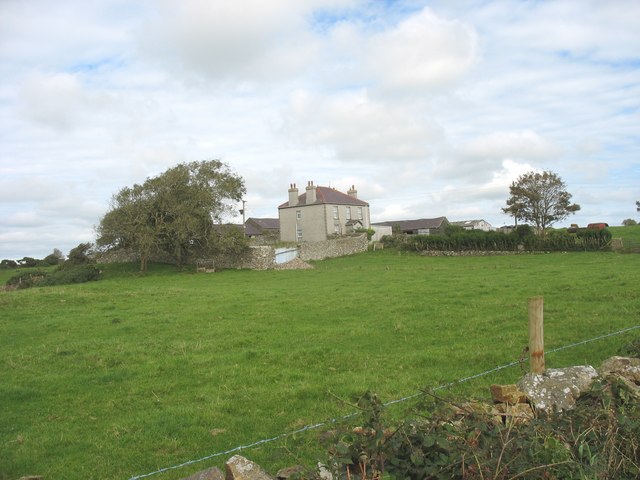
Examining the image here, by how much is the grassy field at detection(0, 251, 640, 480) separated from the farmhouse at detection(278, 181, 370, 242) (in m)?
48.7

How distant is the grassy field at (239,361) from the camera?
7.41 metres

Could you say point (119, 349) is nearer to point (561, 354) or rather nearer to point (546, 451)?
point (561, 354)

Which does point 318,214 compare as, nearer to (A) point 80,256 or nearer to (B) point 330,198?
(B) point 330,198

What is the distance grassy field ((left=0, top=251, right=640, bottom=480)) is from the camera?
7410 mm

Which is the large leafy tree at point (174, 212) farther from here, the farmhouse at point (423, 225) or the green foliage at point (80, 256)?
the farmhouse at point (423, 225)

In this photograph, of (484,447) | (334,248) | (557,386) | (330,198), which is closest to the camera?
(484,447)

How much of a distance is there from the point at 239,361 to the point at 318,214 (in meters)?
59.7

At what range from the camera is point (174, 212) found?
4662 cm

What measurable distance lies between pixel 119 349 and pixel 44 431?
18.1 ft

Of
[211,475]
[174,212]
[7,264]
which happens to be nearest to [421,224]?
[174,212]

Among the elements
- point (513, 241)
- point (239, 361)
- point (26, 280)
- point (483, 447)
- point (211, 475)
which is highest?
point (513, 241)

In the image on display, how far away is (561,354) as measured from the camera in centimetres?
1070

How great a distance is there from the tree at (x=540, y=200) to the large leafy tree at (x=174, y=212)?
120 ft

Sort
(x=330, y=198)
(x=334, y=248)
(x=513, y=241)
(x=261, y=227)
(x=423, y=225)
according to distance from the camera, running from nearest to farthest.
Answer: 1. (x=513, y=241)
2. (x=334, y=248)
3. (x=330, y=198)
4. (x=423, y=225)
5. (x=261, y=227)
